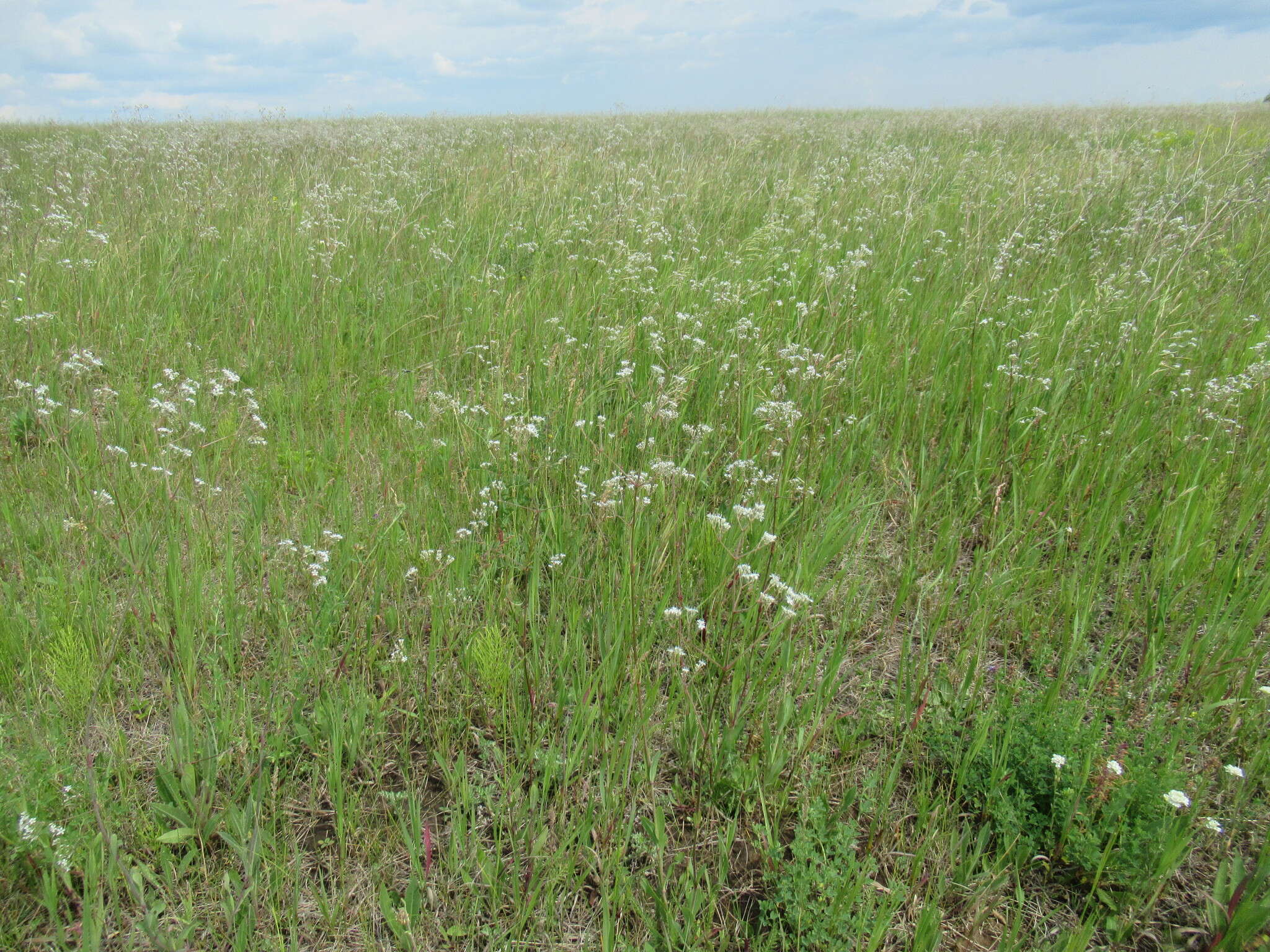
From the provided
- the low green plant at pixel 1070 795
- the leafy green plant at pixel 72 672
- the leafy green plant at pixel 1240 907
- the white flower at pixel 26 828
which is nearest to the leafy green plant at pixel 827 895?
the low green plant at pixel 1070 795

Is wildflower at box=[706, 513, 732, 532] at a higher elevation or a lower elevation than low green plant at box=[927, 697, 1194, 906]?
higher

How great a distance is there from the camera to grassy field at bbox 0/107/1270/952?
5.57 feet

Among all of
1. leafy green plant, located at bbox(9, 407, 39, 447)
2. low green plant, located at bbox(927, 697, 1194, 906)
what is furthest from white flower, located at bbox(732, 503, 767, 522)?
leafy green plant, located at bbox(9, 407, 39, 447)

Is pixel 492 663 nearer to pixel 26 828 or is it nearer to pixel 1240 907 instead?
pixel 26 828

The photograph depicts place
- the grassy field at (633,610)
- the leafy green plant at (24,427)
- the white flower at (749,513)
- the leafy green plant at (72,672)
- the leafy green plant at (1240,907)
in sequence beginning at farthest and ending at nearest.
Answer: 1. the leafy green plant at (24,427)
2. the white flower at (749,513)
3. the leafy green plant at (72,672)
4. the grassy field at (633,610)
5. the leafy green plant at (1240,907)

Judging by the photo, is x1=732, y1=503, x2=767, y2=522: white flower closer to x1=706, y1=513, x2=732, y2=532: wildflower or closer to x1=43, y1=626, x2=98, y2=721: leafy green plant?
x1=706, y1=513, x2=732, y2=532: wildflower

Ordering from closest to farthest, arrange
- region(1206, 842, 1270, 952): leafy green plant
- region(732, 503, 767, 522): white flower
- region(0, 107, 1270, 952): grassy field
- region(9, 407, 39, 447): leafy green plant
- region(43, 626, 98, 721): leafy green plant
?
region(1206, 842, 1270, 952): leafy green plant, region(0, 107, 1270, 952): grassy field, region(43, 626, 98, 721): leafy green plant, region(732, 503, 767, 522): white flower, region(9, 407, 39, 447): leafy green plant

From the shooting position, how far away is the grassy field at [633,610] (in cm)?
170

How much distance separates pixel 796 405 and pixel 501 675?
78.3 inches

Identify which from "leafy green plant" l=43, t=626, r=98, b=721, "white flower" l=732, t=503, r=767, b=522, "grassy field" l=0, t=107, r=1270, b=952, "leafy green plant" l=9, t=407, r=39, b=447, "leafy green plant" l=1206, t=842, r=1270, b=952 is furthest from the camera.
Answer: "leafy green plant" l=9, t=407, r=39, b=447

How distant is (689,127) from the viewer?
17.2 meters

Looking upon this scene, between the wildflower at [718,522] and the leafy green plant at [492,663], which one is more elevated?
the wildflower at [718,522]

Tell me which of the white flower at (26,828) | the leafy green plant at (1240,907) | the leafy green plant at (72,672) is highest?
the leafy green plant at (72,672)

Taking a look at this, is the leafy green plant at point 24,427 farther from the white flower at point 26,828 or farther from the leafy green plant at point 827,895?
the leafy green plant at point 827,895
